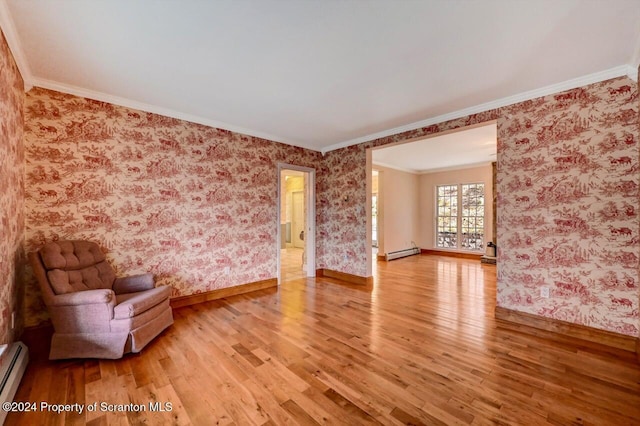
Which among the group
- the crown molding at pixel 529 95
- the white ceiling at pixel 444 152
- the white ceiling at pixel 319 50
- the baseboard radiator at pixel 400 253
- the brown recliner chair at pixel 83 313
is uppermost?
the white ceiling at pixel 444 152

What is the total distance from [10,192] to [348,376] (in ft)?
10.0

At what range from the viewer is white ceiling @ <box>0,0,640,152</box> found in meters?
1.68

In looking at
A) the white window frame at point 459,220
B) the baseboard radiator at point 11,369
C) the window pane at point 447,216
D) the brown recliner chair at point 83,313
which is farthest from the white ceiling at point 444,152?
the baseboard radiator at point 11,369

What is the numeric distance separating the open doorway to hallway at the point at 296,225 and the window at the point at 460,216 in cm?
426

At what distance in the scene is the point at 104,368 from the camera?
2078 millimetres

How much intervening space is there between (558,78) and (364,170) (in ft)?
8.75

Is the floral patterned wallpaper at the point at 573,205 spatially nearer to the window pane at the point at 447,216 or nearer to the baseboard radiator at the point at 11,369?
the baseboard radiator at the point at 11,369

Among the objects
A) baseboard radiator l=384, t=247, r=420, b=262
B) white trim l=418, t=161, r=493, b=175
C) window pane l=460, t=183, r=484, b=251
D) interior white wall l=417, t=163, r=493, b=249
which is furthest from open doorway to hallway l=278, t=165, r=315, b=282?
window pane l=460, t=183, r=484, b=251

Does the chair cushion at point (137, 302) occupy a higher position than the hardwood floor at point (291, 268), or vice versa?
the chair cushion at point (137, 302)

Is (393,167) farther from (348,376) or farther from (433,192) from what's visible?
(348,376)

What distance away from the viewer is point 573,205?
2.60m

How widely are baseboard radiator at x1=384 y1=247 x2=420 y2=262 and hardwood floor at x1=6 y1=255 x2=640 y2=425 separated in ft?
12.1

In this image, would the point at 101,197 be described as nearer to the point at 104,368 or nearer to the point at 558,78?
the point at 104,368

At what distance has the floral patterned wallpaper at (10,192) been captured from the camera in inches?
73.9
